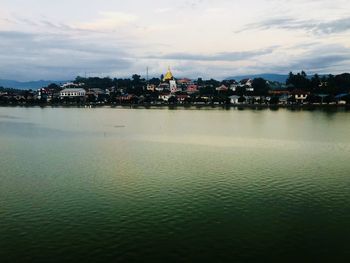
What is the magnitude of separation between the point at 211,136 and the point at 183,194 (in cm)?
2162

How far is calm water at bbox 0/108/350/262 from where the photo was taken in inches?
438

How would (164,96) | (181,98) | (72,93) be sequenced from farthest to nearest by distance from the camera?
(72,93) < (164,96) < (181,98)

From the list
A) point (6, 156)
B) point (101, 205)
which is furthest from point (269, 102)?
point (101, 205)

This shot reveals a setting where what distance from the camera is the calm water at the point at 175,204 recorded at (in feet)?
36.5

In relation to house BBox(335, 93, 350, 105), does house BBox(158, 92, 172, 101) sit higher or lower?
higher

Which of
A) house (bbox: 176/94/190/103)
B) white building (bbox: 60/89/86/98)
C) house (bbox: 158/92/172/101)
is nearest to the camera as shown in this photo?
house (bbox: 176/94/190/103)

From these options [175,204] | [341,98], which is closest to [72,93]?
[341,98]

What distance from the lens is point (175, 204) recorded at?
15086mm

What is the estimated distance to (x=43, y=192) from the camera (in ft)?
55.9

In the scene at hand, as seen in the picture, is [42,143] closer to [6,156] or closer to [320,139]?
[6,156]

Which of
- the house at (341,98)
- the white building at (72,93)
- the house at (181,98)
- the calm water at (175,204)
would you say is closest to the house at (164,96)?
the house at (181,98)

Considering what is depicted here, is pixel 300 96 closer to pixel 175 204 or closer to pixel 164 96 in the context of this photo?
pixel 164 96

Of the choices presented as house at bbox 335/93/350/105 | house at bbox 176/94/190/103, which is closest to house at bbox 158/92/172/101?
house at bbox 176/94/190/103

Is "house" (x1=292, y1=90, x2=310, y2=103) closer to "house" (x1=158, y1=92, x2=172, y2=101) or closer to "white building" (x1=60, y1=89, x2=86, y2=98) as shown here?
"house" (x1=158, y1=92, x2=172, y2=101)
